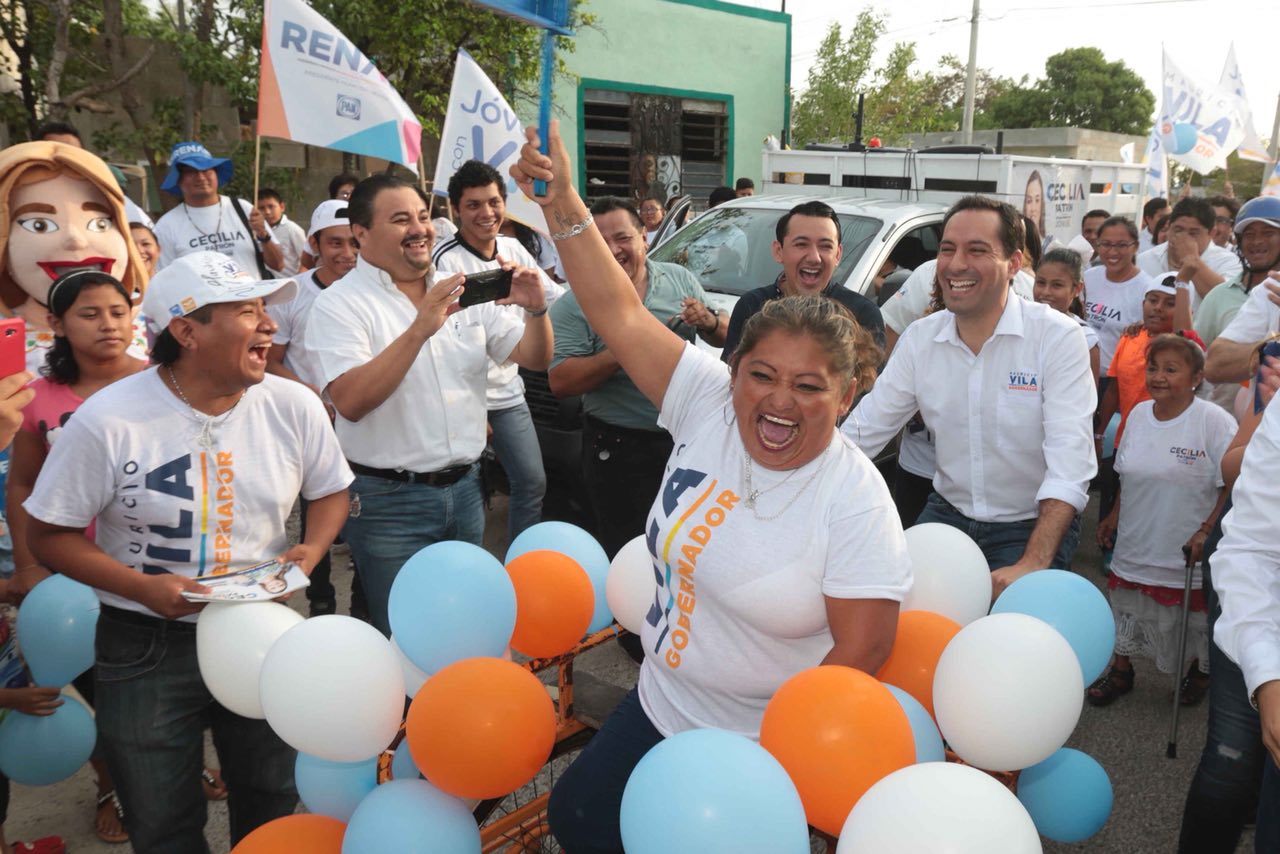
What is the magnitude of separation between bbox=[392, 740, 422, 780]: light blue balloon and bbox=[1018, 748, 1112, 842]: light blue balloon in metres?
1.51

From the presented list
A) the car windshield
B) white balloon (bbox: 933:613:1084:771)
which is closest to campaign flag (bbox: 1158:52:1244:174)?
the car windshield

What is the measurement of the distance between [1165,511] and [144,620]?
4078mm

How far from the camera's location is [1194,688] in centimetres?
414

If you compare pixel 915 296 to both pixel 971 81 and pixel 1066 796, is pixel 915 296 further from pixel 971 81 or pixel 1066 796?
pixel 971 81

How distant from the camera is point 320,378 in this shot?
330 cm

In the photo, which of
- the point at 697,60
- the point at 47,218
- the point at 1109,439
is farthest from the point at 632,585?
the point at 697,60

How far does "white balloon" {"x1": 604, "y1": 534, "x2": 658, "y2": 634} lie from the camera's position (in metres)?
2.71

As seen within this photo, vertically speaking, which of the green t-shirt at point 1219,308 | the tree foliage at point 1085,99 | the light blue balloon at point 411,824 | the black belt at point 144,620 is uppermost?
the tree foliage at point 1085,99

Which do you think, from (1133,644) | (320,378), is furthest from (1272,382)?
(320,378)

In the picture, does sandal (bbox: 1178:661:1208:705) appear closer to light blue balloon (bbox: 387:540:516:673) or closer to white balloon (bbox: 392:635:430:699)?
light blue balloon (bbox: 387:540:516:673)

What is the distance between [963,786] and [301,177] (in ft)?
49.8

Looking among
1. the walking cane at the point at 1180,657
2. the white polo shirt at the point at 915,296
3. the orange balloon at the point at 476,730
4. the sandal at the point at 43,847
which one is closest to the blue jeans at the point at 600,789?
the orange balloon at the point at 476,730

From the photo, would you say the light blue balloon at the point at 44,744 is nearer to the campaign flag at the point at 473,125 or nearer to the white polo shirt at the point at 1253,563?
the white polo shirt at the point at 1253,563

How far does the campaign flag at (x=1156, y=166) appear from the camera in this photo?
11.0 meters
